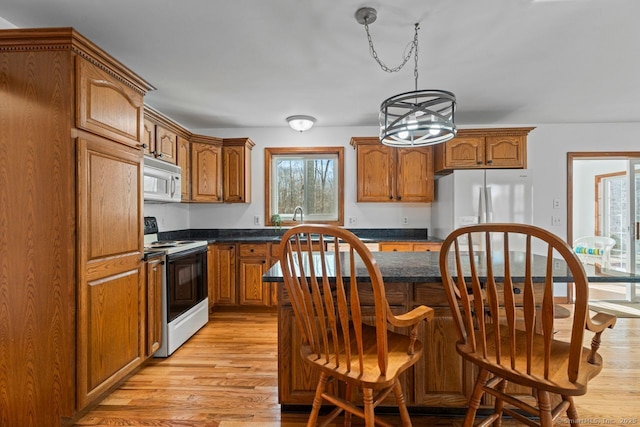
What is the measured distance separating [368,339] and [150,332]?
1.72 meters

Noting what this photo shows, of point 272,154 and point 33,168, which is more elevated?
point 272,154

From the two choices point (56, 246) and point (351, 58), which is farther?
point (351, 58)

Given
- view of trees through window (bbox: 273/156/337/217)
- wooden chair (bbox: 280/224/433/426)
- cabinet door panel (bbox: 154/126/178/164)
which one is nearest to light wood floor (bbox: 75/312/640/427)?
wooden chair (bbox: 280/224/433/426)

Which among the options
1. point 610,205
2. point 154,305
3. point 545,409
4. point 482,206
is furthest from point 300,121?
point 610,205

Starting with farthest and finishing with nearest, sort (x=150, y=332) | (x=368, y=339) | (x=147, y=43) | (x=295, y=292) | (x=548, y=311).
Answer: (x=150, y=332) → (x=147, y=43) → (x=368, y=339) → (x=295, y=292) → (x=548, y=311)

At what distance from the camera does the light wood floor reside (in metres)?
1.76

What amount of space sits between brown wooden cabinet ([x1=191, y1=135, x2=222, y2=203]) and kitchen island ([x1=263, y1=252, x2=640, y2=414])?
2390mm

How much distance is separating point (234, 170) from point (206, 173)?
1.08 feet

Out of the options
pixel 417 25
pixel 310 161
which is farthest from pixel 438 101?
pixel 310 161

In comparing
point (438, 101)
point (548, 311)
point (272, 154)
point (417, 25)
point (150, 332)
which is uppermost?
point (417, 25)

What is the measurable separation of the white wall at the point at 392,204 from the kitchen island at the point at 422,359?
2.48m

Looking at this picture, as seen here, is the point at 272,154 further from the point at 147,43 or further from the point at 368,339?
the point at 368,339

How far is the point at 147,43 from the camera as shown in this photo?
83.7 inches

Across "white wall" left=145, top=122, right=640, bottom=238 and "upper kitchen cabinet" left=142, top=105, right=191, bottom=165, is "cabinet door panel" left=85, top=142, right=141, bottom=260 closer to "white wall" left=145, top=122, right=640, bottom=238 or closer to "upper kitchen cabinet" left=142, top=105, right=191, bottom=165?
"upper kitchen cabinet" left=142, top=105, right=191, bottom=165
